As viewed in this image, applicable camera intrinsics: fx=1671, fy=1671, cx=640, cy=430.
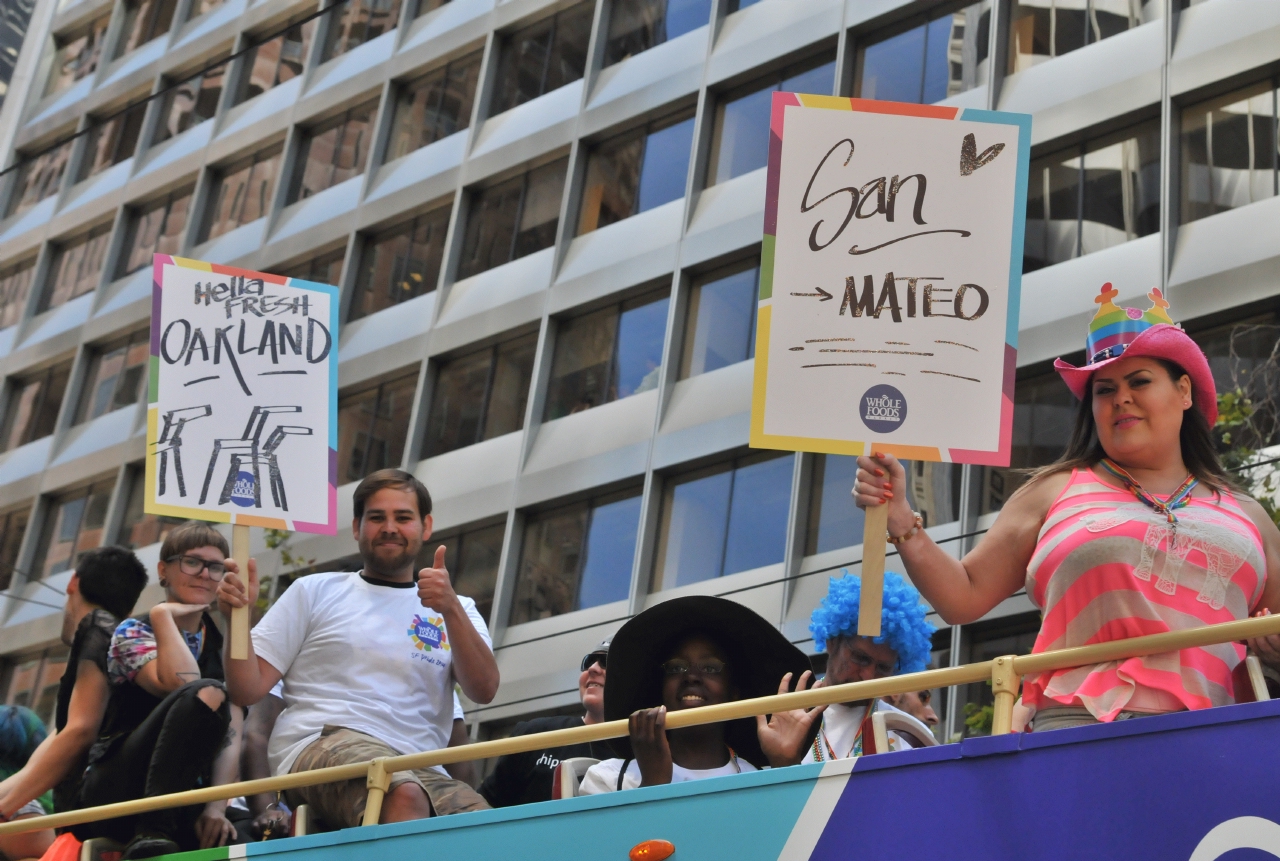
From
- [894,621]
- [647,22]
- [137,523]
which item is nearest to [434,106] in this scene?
[647,22]

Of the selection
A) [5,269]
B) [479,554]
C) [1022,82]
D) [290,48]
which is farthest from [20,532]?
[1022,82]

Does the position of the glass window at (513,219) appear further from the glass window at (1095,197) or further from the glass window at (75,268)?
the glass window at (75,268)

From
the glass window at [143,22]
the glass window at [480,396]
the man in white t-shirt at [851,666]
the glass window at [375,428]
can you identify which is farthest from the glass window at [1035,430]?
the glass window at [143,22]

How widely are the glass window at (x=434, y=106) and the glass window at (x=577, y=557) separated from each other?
7.64 meters

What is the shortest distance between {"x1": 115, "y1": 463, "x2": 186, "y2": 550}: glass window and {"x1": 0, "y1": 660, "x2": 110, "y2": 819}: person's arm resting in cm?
2267

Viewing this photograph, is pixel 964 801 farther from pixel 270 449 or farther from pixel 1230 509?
pixel 270 449

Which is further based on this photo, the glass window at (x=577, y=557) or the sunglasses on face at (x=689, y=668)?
the glass window at (x=577, y=557)

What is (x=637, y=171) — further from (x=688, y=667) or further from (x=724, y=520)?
(x=688, y=667)

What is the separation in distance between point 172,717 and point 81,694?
22.0 inches

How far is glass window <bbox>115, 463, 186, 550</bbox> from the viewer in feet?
93.4

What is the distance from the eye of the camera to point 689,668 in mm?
5059

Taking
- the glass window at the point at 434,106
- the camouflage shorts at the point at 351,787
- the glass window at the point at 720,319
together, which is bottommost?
the camouflage shorts at the point at 351,787

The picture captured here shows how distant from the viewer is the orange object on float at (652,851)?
13.7ft

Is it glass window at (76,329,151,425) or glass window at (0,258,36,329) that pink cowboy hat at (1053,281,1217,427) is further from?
glass window at (0,258,36,329)
